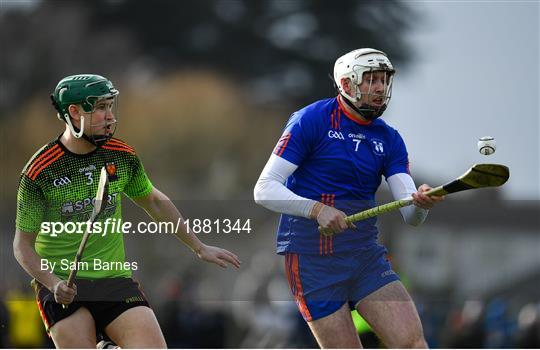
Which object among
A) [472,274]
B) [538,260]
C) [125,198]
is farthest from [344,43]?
[125,198]

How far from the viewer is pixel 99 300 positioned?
7.85 metres

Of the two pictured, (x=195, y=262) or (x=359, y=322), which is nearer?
(x=359, y=322)

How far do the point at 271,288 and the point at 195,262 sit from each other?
11.2ft

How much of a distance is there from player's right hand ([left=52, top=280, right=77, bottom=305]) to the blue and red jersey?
4.18 ft

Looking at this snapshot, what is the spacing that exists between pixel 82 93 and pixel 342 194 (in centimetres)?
164

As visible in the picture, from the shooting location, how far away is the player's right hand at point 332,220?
7621 mm

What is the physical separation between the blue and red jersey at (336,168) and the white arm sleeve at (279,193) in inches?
4.4

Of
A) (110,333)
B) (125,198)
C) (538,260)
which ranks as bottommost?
(538,260)

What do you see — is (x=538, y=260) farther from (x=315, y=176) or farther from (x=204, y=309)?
(x=315, y=176)

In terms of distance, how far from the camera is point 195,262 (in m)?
18.0

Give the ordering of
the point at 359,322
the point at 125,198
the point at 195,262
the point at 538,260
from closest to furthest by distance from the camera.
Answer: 1. the point at 125,198
2. the point at 359,322
3. the point at 195,262
4. the point at 538,260

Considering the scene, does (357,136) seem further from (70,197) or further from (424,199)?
(70,197)

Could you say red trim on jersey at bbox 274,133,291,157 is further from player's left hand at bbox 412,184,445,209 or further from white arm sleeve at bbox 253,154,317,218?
player's left hand at bbox 412,184,445,209

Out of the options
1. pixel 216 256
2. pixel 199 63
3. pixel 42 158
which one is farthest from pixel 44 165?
pixel 199 63
